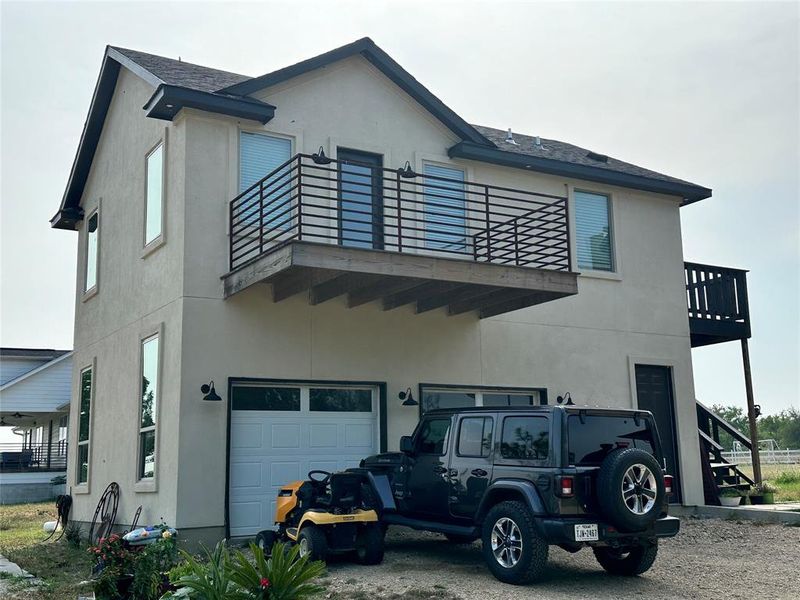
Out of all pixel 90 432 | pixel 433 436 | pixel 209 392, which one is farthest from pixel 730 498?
pixel 90 432

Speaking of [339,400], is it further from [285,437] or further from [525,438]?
[525,438]

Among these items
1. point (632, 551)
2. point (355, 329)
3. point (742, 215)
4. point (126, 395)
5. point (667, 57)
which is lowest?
point (632, 551)

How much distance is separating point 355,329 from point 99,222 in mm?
6403

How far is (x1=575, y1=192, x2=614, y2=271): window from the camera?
16922mm

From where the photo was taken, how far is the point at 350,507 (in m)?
10.7

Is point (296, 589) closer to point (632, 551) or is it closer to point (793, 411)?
point (632, 551)

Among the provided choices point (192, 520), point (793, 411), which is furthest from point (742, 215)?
point (793, 411)

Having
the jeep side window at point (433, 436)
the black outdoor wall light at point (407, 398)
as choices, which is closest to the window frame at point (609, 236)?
the black outdoor wall light at point (407, 398)

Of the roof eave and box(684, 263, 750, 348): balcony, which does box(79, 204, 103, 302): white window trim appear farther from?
box(684, 263, 750, 348): balcony

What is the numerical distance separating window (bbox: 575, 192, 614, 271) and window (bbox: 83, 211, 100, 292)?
936 centimetres

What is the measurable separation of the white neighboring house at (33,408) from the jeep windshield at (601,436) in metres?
27.3

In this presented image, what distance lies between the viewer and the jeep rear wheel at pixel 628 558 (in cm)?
998

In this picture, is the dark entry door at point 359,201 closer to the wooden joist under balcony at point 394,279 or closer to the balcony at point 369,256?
the balcony at point 369,256

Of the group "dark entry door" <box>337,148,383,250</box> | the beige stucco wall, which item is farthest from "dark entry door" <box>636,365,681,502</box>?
"dark entry door" <box>337,148,383,250</box>
